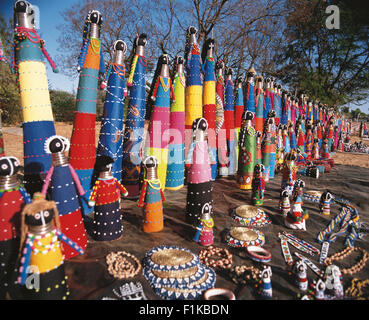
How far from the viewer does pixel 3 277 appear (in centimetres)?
179

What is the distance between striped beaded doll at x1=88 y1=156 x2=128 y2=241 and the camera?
7.98ft

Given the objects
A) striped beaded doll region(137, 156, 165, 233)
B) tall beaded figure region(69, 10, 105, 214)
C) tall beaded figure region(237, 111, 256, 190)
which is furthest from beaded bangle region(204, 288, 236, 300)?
tall beaded figure region(237, 111, 256, 190)

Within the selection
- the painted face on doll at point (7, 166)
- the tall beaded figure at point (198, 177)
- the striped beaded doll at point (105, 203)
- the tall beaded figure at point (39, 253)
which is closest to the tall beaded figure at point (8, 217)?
the painted face on doll at point (7, 166)

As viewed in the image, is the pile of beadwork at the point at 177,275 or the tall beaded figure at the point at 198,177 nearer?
the pile of beadwork at the point at 177,275

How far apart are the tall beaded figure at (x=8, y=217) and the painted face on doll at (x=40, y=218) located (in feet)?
1.15

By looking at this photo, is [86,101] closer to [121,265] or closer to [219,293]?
[121,265]

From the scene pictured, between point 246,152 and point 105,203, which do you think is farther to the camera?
point 246,152

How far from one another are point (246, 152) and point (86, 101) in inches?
105

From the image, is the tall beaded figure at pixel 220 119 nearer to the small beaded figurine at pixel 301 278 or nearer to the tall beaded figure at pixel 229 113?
the tall beaded figure at pixel 229 113

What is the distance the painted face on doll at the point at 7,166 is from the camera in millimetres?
1750

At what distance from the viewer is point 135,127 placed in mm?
3811

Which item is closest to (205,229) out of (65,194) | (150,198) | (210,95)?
(150,198)
